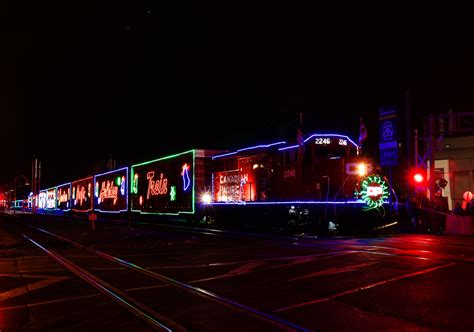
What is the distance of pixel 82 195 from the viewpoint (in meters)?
49.6

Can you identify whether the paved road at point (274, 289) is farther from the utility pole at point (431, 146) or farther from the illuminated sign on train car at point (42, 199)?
the illuminated sign on train car at point (42, 199)

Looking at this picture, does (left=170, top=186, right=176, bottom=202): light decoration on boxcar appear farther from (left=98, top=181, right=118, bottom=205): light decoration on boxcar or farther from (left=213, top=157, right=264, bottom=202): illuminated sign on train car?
(left=98, top=181, right=118, bottom=205): light decoration on boxcar

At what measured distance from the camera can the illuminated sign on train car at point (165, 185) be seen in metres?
25.3

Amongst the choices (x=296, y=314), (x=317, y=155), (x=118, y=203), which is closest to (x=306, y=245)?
(x=317, y=155)

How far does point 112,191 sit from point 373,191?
82.3ft

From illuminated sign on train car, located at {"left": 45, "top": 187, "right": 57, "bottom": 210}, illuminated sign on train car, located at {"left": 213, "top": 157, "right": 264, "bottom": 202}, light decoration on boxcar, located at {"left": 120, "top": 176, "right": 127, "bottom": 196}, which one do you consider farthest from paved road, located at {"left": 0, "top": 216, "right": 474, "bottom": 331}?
illuminated sign on train car, located at {"left": 45, "top": 187, "right": 57, "bottom": 210}

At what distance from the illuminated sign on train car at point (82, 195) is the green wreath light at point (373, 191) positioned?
3258 cm

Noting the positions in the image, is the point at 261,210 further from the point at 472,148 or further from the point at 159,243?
the point at 472,148

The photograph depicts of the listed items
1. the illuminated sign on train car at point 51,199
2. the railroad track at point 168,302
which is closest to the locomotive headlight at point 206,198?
the railroad track at point 168,302

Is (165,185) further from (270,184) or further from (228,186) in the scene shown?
(270,184)

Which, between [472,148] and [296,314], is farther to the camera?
[472,148]

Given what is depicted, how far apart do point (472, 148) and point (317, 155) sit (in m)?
13.7

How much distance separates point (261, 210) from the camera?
819 inches

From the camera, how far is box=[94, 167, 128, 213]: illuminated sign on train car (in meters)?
35.6
